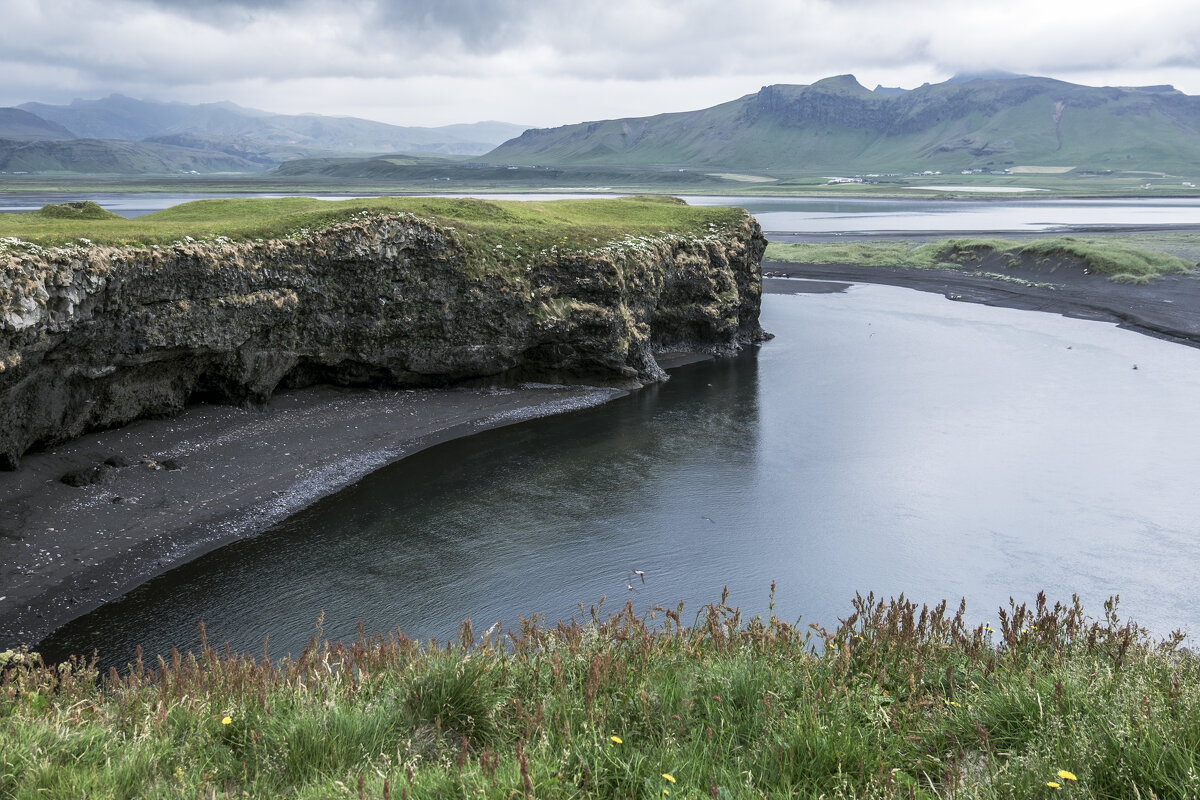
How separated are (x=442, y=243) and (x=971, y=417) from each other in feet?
95.5

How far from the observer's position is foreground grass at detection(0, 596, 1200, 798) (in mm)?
6520

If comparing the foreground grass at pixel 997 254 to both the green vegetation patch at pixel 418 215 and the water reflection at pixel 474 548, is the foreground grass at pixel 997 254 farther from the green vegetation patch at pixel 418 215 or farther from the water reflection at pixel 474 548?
the water reflection at pixel 474 548

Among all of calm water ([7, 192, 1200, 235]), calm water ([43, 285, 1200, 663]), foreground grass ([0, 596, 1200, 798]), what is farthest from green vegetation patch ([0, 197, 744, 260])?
calm water ([7, 192, 1200, 235])

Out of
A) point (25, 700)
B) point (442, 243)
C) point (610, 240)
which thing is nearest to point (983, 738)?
point (25, 700)

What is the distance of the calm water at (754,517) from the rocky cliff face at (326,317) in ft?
20.3

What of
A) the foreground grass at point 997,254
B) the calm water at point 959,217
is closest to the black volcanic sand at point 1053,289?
the foreground grass at point 997,254

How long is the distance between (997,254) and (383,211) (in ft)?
261

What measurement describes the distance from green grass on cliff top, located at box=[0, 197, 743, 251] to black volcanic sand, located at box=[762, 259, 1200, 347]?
27697mm

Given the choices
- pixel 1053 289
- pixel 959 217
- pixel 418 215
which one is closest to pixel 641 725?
pixel 418 215

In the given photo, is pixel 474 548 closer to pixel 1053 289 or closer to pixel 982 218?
pixel 1053 289

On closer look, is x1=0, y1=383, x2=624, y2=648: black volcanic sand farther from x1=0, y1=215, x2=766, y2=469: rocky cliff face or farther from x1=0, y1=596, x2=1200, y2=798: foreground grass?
x1=0, y1=596, x2=1200, y2=798: foreground grass

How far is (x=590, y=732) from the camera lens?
24.5 ft

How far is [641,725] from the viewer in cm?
814

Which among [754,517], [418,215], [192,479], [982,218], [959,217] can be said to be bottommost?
[754,517]
